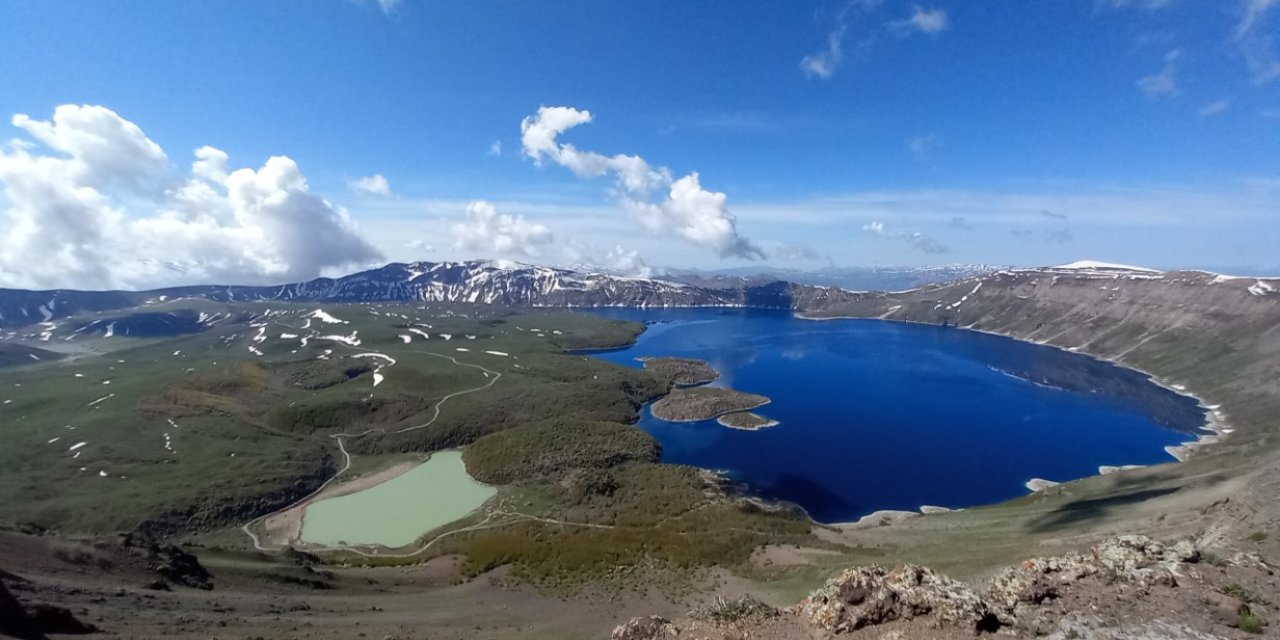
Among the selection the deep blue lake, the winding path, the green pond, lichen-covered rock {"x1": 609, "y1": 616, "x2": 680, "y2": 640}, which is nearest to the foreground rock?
lichen-covered rock {"x1": 609, "y1": 616, "x2": 680, "y2": 640}

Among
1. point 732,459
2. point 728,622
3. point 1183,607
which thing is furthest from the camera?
point 732,459

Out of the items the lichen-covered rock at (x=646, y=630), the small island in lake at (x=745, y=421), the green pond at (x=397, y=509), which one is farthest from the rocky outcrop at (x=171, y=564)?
the small island in lake at (x=745, y=421)

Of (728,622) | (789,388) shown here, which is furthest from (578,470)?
(789,388)

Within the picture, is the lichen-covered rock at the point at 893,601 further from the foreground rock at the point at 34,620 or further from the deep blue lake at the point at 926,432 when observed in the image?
the deep blue lake at the point at 926,432

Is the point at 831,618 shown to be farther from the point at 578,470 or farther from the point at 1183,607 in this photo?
the point at 578,470

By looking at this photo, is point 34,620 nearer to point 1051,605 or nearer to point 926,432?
point 1051,605

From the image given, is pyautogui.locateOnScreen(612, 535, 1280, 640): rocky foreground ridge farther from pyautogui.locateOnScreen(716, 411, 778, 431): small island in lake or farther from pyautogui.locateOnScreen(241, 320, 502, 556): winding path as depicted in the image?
pyautogui.locateOnScreen(716, 411, 778, 431): small island in lake
